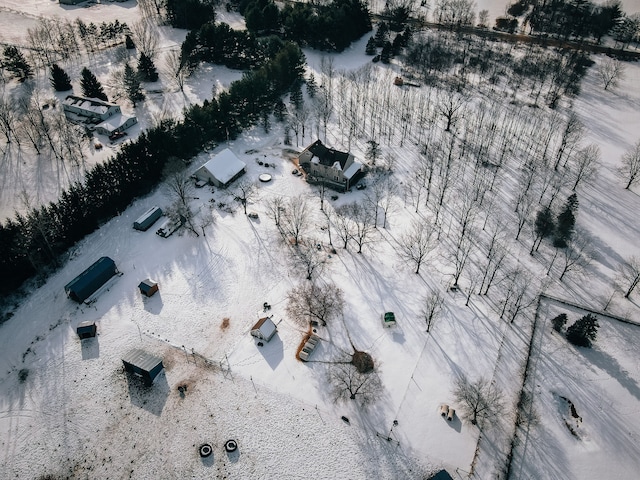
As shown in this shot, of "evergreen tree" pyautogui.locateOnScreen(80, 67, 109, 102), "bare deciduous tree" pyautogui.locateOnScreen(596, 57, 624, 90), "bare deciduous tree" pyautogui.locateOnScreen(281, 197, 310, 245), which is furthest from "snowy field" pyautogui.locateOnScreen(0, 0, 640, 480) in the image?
"bare deciduous tree" pyautogui.locateOnScreen(596, 57, 624, 90)

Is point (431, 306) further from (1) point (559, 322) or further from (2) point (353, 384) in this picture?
(2) point (353, 384)

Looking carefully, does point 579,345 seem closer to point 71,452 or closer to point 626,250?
point 626,250

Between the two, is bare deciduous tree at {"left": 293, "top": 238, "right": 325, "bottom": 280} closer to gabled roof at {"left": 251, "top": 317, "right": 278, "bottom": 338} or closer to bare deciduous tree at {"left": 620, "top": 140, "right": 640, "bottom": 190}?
gabled roof at {"left": 251, "top": 317, "right": 278, "bottom": 338}

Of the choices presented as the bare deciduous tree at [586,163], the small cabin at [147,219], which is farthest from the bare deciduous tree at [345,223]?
the bare deciduous tree at [586,163]

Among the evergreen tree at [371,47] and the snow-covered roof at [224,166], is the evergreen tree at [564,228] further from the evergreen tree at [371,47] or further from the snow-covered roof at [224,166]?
the evergreen tree at [371,47]

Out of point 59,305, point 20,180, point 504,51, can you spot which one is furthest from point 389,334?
point 504,51

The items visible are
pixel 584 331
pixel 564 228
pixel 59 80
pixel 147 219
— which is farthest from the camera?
pixel 59 80

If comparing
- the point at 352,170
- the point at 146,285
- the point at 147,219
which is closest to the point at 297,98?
the point at 352,170
